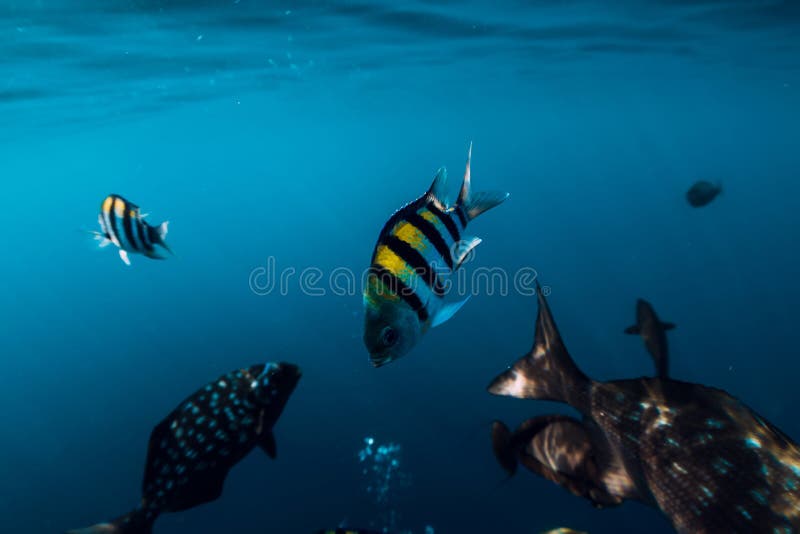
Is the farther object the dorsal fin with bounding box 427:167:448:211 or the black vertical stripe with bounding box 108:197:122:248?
the black vertical stripe with bounding box 108:197:122:248

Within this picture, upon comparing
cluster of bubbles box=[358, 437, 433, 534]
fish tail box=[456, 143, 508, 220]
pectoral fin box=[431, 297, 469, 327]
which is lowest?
cluster of bubbles box=[358, 437, 433, 534]

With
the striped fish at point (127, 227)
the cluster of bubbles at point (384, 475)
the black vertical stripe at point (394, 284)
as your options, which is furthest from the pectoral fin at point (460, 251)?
the cluster of bubbles at point (384, 475)

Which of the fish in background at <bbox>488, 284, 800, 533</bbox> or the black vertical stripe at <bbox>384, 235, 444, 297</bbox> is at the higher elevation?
the black vertical stripe at <bbox>384, 235, 444, 297</bbox>

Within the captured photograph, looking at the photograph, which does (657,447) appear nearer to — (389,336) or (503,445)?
(503,445)

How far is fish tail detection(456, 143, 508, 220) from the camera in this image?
1.97m

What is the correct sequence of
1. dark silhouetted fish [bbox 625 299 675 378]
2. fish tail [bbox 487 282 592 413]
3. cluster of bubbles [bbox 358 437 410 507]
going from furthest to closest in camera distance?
cluster of bubbles [bbox 358 437 410 507], dark silhouetted fish [bbox 625 299 675 378], fish tail [bbox 487 282 592 413]

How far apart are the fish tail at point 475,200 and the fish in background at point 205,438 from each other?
72.1 inches

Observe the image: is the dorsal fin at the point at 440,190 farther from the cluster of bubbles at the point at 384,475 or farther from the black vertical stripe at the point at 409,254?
the cluster of bubbles at the point at 384,475

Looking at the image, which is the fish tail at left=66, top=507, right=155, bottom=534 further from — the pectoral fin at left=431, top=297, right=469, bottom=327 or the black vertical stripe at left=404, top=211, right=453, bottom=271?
the black vertical stripe at left=404, top=211, right=453, bottom=271

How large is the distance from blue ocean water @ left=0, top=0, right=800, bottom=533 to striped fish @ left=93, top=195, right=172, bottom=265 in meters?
3.79

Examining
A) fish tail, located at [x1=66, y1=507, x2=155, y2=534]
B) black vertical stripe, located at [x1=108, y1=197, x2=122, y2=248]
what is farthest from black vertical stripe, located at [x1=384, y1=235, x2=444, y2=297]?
black vertical stripe, located at [x1=108, y1=197, x2=122, y2=248]

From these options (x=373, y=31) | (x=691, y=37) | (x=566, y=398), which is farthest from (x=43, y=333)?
(x=691, y=37)

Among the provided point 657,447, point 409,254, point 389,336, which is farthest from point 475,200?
point 657,447

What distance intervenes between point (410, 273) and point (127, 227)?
4.18m
